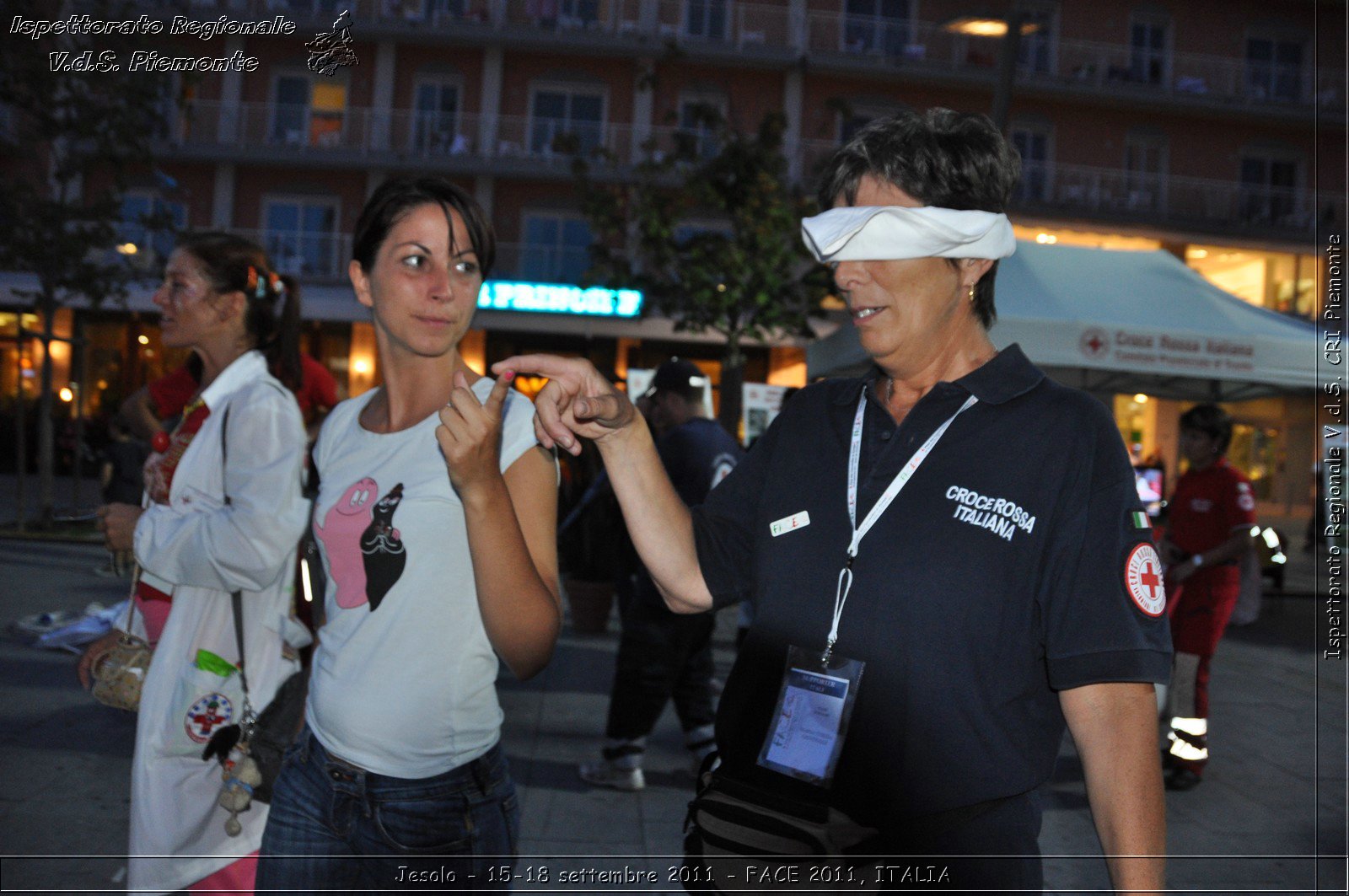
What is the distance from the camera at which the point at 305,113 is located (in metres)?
24.7

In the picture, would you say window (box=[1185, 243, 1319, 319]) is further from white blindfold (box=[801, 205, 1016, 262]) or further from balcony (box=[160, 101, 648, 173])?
white blindfold (box=[801, 205, 1016, 262])

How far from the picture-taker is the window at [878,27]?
25.0 m

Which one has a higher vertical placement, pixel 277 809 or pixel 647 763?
pixel 277 809

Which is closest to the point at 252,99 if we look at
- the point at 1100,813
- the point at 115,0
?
the point at 115,0

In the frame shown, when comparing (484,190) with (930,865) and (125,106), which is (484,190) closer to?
(125,106)

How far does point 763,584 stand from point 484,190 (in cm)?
2495

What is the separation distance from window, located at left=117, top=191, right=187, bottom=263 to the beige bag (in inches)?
505

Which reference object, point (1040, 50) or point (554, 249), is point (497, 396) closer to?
point (554, 249)

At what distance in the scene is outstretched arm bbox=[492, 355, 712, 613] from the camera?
180 cm

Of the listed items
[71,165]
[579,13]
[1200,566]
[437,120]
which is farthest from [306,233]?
[1200,566]

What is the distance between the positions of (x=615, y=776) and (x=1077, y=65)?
25159 mm

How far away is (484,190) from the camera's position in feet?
83.4

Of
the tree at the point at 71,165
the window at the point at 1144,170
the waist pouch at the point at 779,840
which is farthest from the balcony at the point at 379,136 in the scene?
the waist pouch at the point at 779,840

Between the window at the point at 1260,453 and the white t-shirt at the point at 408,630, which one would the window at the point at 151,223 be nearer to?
the white t-shirt at the point at 408,630
